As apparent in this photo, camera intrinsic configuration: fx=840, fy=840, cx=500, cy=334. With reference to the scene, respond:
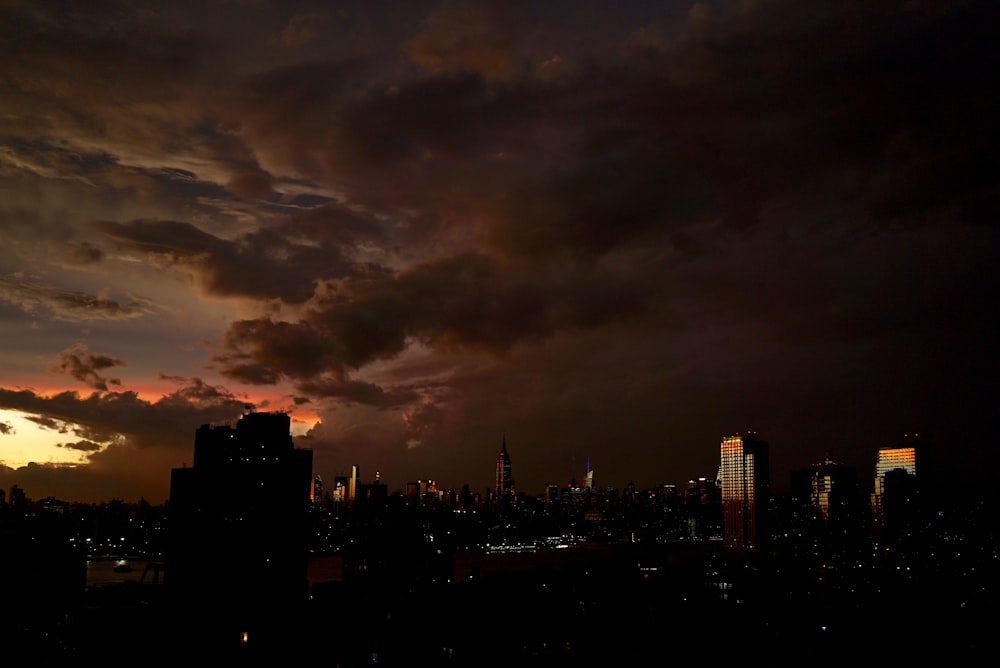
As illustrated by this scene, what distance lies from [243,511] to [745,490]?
369 ft

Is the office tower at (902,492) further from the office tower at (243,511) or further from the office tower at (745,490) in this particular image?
the office tower at (243,511)

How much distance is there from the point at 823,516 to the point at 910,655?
4501 inches

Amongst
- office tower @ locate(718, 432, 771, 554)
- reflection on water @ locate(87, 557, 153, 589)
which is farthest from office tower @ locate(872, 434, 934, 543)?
reflection on water @ locate(87, 557, 153, 589)

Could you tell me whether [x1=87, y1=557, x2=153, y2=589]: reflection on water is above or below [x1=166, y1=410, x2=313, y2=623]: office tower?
below

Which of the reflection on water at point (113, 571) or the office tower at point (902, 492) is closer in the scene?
the reflection on water at point (113, 571)

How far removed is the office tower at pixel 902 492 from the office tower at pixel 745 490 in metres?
18.5

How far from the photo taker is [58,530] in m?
51.4

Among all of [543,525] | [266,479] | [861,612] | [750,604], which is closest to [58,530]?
[266,479]

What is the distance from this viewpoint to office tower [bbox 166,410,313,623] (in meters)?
36.7

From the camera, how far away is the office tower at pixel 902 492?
11181 centimetres

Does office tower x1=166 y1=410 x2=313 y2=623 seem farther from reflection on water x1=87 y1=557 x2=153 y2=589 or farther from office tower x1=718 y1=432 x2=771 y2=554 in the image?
office tower x1=718 y1=432 x2=771 y2=554

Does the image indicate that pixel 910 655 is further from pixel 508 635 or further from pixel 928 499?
pixel 928 499

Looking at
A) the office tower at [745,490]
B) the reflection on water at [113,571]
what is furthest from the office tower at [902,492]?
the reflection on water at [113,571]

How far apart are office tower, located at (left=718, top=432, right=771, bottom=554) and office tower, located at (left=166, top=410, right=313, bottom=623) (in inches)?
4099
